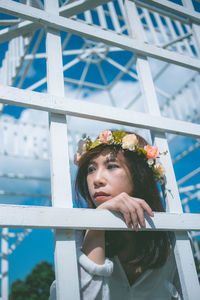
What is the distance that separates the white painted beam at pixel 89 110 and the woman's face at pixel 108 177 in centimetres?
47

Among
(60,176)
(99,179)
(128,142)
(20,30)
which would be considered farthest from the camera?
(20,30)

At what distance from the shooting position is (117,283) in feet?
5.15

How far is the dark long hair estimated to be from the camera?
1748mm

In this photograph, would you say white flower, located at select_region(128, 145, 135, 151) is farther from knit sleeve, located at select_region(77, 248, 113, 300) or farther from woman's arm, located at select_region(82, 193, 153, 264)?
knit sleeve, located at select_region(77, 248, 113, 300)

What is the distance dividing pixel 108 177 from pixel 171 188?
0.50 meters

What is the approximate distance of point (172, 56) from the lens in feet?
6.26

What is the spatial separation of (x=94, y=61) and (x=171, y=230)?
7647 mm

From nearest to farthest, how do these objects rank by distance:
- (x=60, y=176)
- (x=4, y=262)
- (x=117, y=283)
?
(x=60, y=176), (x=117, y=283), (x=4, y=262)

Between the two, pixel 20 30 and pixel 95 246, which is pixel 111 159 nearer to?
pixel 95 246

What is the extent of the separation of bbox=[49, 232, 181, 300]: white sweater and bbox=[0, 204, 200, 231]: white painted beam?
0.77 ft

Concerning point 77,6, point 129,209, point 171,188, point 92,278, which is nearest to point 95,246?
point 92,278

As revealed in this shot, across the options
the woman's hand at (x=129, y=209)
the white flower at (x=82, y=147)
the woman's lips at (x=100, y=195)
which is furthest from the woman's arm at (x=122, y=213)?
the white flower at (x=82, y=147)

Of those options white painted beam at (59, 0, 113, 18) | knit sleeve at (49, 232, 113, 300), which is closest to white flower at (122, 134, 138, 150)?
knit sleeve at (49, 232, 113, 300)

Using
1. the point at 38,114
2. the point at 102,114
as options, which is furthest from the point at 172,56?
the point at 38,114
